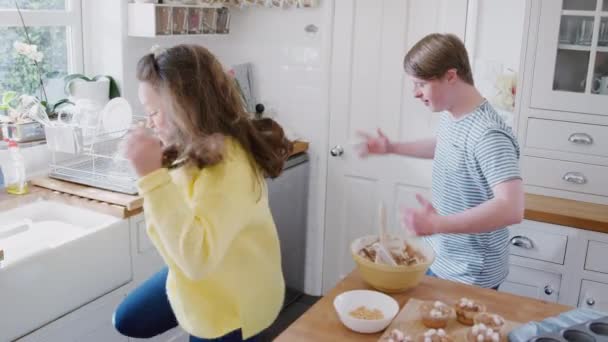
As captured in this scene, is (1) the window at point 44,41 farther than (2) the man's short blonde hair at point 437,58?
Yes

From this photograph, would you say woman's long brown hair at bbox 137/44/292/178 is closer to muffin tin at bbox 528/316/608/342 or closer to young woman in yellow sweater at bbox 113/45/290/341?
young woman in yellow sweater at bbox 113/45/290/341

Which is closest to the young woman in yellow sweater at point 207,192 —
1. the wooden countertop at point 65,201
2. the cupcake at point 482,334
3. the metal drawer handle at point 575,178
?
the cupcake at point 482,334

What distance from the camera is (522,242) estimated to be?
269 centimetres

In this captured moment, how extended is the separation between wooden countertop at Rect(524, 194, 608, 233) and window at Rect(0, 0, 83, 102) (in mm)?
2151

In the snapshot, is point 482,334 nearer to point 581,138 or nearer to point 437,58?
point 437,58

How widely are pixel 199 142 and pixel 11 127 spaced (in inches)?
58.6

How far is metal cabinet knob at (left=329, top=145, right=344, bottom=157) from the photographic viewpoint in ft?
11.2

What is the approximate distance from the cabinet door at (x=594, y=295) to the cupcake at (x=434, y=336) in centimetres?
150

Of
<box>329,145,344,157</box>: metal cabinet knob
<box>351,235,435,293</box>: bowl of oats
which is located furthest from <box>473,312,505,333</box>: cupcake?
<box>329,145,344,157</box>: metal cabinet knob

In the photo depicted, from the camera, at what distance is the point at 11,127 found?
257cm

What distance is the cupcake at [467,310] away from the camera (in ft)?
4.82

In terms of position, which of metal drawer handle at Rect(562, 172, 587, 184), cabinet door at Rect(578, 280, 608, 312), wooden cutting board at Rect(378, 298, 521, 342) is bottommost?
cabinet door at Rect(578, 280, 608, 312)

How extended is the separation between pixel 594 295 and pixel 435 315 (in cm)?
149

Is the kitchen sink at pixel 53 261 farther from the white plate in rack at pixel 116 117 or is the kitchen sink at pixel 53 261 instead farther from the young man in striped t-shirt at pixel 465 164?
the young man in striped t-shirt at pixel 465 164
